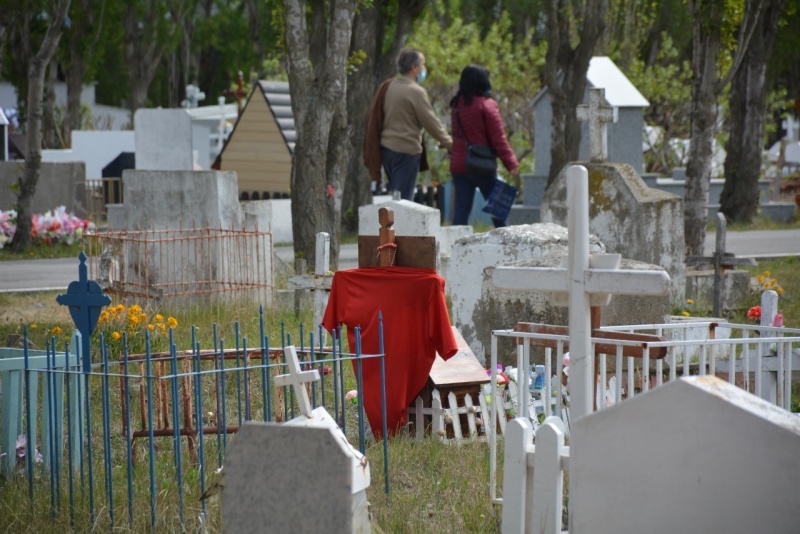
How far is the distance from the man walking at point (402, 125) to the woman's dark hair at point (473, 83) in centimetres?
37

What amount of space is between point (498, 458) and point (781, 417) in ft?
9.09

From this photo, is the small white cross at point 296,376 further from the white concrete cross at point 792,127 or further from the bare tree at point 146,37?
the white concrete cross at point 792,127

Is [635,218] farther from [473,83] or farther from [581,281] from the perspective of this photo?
[581,281]

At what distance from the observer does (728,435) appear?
328 centimetres

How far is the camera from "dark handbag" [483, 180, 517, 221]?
449 inches

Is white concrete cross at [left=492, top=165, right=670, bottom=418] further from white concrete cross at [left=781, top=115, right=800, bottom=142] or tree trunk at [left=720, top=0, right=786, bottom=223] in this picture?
white concrete cross at [left=781, top=115, right=800, bottom=142]

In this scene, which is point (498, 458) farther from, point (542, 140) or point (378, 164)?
point (542, 140)

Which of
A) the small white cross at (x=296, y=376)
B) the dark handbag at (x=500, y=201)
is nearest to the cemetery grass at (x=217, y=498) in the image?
the small white cross at (x=296, y=376)

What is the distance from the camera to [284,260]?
1270cm

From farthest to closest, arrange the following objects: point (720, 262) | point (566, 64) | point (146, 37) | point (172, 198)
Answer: point (146, 37) → point (566, 64) → point (172, 198) → point (720, 262)

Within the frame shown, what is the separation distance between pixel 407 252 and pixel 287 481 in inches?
125

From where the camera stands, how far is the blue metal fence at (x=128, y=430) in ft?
16.3

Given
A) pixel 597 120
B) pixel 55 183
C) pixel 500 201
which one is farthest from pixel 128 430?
pixel 55 183

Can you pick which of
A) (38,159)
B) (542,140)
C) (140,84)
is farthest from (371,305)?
(140,84)
